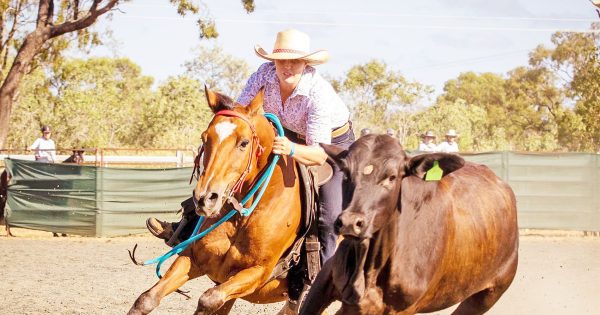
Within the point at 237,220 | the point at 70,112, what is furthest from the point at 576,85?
the point at 237,220

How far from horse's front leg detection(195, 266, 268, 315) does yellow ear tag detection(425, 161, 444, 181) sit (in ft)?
4.76

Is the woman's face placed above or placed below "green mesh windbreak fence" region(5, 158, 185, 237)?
above

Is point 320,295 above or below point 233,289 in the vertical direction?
above

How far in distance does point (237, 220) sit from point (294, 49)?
4.23 feet

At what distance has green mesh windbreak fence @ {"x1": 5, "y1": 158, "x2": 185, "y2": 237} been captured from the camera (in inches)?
639

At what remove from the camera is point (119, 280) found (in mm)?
10484

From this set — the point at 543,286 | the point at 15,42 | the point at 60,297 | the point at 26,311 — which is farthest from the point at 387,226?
the point at 15,42

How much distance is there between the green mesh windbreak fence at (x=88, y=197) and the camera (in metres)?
16.2

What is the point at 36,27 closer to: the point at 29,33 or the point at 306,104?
the point at 29,33

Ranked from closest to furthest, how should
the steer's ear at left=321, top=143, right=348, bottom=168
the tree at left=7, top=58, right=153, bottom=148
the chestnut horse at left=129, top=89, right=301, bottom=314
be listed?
1. the steer's ear at left=321, top=143, right=348, bottom=168
2. the chestnut horse at left=129, top=89, right=301, bottom=314
3. the tree at left=7, top=58, right=153, bottom=148

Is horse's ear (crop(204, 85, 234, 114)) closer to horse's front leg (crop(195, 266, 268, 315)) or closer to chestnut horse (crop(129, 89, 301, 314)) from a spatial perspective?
chestnut horse (crop(129, 89, 301, 314))

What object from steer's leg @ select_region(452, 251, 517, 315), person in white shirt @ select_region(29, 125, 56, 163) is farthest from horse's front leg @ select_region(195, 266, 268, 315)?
person in white shirt @ select_region(29, 125, 56, 163)

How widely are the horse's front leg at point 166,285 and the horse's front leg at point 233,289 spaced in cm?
24

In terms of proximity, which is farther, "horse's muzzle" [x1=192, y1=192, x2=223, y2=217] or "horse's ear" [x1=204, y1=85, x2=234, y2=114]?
"horse's ear" [x1=204, y1=85, x2=234, y2=114]
